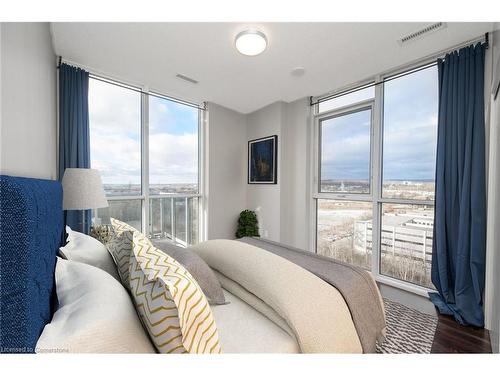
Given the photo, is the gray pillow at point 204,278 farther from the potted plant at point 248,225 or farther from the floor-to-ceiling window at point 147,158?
the potted plant at point 248,225

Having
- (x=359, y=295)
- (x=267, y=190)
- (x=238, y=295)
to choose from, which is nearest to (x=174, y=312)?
(x=238, y=295)

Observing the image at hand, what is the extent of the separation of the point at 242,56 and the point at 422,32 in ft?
5.20

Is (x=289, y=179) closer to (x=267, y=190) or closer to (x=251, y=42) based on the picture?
(x=267, y=190)

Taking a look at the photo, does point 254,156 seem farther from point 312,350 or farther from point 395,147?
point 312,350

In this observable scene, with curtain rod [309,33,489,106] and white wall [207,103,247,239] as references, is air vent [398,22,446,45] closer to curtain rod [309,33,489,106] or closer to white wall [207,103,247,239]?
curtain rod [309,33,489,106]

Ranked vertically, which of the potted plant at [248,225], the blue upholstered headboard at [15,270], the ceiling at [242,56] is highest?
the ceiling at [242,56]

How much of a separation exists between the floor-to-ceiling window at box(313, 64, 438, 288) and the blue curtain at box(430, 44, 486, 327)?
211mm

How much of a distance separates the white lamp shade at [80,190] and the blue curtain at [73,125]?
1.80 ft

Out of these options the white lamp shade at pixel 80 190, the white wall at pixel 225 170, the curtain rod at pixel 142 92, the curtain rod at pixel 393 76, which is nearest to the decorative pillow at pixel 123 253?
the white lamp shade at pixel 80 190

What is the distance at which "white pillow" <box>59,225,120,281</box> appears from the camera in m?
1.06

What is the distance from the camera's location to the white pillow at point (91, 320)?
1.76 ft

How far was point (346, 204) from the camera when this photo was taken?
299cm

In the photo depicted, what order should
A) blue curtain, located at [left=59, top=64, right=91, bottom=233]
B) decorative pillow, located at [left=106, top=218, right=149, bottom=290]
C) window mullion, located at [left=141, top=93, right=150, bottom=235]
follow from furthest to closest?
window mullion, located at [left=141, top=93, right=150, bottom=235] → blue curtain, located at [left=59, top=64, right=91, bottom=233] → decorative pillow, located at [left=106, top=218, right=149, bottom=290]

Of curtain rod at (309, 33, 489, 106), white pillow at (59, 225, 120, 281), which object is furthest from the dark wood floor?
curtain rod at (309, 33, 489, 106)
